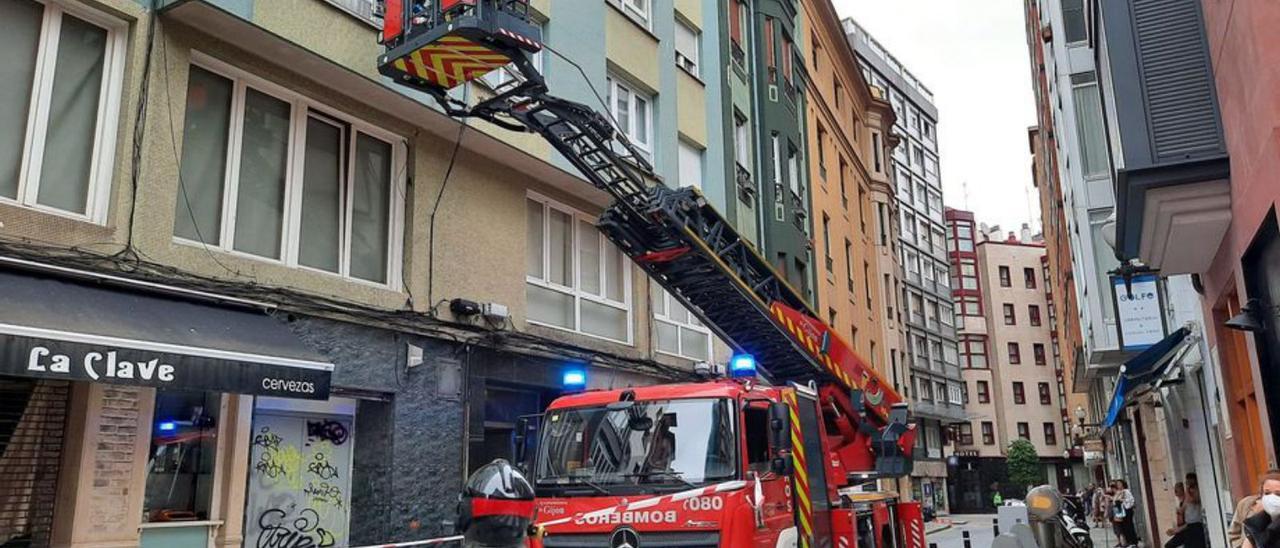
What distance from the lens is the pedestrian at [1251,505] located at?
5.13m

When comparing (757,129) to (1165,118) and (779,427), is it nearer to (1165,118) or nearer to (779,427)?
(1165,118)

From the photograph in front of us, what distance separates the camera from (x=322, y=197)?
10516 millimetres

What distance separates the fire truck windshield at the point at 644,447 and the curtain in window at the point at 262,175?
150 inches

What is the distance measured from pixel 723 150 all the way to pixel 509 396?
8.44m

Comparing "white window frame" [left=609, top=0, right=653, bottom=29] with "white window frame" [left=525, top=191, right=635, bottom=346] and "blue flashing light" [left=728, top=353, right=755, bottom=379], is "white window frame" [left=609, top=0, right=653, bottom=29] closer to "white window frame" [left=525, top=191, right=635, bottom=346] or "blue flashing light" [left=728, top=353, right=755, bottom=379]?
"white window frame" [left=525, top=191, right=635, bottom=346]

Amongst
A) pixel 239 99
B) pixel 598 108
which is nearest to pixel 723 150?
pixel 598 108

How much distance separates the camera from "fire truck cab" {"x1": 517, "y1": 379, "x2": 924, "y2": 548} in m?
7.52

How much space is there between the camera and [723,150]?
19344 mm

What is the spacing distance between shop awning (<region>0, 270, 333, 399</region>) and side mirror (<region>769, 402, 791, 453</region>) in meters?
4.04

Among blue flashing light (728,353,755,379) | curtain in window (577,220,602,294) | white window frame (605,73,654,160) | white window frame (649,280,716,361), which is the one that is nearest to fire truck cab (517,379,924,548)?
blue flashing light (728,353,755,379)

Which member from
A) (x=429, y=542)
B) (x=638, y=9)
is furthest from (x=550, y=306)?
(x=638, y=9)

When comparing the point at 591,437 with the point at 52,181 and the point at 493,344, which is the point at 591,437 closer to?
the point at 493,344

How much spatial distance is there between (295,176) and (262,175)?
0.37m

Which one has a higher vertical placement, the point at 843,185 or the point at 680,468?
the point at 843,185
